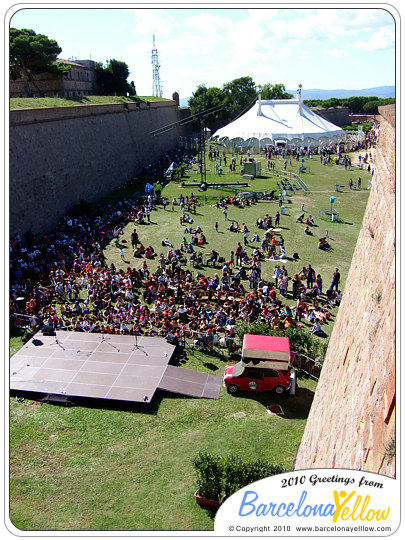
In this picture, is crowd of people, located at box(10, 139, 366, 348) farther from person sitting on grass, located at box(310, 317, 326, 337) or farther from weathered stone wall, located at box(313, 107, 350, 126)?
weathered stone wall, located at box(313, 107, 350, 126)

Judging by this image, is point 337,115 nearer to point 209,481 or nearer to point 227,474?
point 209,481

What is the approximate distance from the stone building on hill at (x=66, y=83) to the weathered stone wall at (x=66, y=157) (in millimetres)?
11059

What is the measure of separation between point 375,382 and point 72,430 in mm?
9802

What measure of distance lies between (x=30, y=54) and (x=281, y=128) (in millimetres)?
28822

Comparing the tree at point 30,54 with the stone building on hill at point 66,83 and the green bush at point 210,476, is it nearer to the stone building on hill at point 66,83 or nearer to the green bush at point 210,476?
the stone building on hill at point 66,83

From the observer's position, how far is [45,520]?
Answer: 935 cm

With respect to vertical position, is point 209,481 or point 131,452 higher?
point 209,481

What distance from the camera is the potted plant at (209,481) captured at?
9141 mm

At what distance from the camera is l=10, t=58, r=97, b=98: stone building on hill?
55.6 metres

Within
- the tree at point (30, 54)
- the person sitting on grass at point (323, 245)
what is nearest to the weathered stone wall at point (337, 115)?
the tree at point (30, 54)

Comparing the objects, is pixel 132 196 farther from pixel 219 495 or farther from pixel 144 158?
pixel 219 495

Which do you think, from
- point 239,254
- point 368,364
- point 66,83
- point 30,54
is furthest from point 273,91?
point 368,364

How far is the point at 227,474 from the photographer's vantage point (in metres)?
8.91

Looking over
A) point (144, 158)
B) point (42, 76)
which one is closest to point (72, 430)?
point (144, 158)
